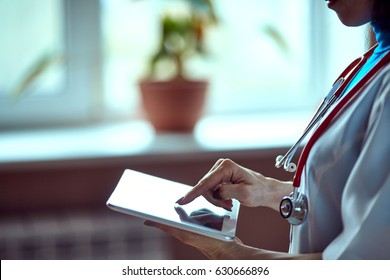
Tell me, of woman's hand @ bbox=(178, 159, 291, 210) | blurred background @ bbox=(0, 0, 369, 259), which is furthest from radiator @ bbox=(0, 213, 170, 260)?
woman's hand @ bbox=(178, 159, 291, 210)

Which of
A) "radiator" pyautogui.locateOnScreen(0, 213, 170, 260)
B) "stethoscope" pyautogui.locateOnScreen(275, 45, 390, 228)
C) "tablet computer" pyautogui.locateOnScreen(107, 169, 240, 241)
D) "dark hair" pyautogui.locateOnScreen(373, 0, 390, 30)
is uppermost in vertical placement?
"dark hair" pyautogui.locateOnScreen(373, 0, 390, 30)

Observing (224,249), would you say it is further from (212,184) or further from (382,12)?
(382,12)

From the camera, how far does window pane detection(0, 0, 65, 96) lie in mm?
2055

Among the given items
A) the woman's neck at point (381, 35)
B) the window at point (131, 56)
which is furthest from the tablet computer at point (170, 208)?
the window at point (131, 56)

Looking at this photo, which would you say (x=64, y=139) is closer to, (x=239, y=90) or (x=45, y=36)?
(x=45, y=36)

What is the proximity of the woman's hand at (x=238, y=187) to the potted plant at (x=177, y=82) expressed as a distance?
110 centimetres

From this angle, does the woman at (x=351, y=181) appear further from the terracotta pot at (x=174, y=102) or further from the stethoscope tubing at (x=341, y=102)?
the terracotta pot at (x=174, y=102)

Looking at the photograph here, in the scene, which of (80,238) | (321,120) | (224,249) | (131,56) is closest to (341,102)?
(321,120)

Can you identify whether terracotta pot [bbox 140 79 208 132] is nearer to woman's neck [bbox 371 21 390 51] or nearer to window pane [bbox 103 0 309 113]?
window pane [bbox 103 0 309 113]

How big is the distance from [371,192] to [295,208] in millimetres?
106

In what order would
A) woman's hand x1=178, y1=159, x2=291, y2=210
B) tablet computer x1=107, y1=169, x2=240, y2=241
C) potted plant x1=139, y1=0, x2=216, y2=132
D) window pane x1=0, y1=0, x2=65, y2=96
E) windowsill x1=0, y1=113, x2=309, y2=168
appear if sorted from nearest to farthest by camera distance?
1. tablet computer x1=107, y1=169, x2=240, y2=241
2. woman's hand x1=178, y1=159, x2=291, y2=210
3. windowsill x1=0, y1=113, x2=309, y2=168
4. potted plant x1=139, y1=0, x2=216, y2=132
5. window pane x1=0, y1=0, x2=65, y2=96

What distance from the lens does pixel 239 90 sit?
2.15m

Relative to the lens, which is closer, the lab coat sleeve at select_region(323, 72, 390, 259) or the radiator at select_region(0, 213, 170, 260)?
the lab coat sleeve at select_region(323, 72, 390, 259)

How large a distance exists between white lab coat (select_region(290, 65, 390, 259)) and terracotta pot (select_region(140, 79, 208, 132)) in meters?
1.28
